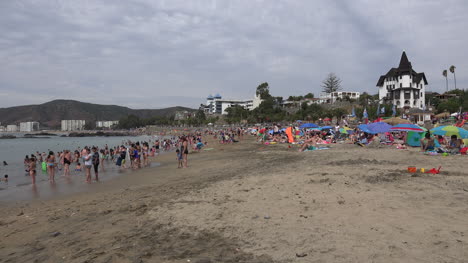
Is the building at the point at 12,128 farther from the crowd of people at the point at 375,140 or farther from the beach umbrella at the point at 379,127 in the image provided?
the beach umbrella at the point at 379,127

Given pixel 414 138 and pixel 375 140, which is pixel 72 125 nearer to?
pixel 375 140

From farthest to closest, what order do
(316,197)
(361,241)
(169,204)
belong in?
(169,204)
(316,197)
(361,241)

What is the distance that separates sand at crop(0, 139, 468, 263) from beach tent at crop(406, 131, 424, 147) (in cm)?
904

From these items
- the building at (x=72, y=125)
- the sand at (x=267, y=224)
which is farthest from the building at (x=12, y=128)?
the sand at (x=267, y=224)

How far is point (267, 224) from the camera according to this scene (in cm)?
447

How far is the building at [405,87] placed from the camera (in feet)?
186

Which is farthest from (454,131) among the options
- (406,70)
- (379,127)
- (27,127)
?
(27,127)

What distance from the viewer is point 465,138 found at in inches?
504

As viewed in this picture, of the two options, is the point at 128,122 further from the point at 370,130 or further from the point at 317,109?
the point at 370,130

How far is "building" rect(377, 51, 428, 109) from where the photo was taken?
5659 centimetres

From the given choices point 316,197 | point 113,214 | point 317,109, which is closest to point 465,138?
point 316,197

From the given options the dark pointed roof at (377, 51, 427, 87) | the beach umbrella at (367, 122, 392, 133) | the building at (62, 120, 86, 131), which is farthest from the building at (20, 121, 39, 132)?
the beach umbrella at (367, 122, 392, 133)

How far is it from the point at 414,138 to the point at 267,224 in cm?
1491

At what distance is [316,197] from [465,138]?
441 inches
